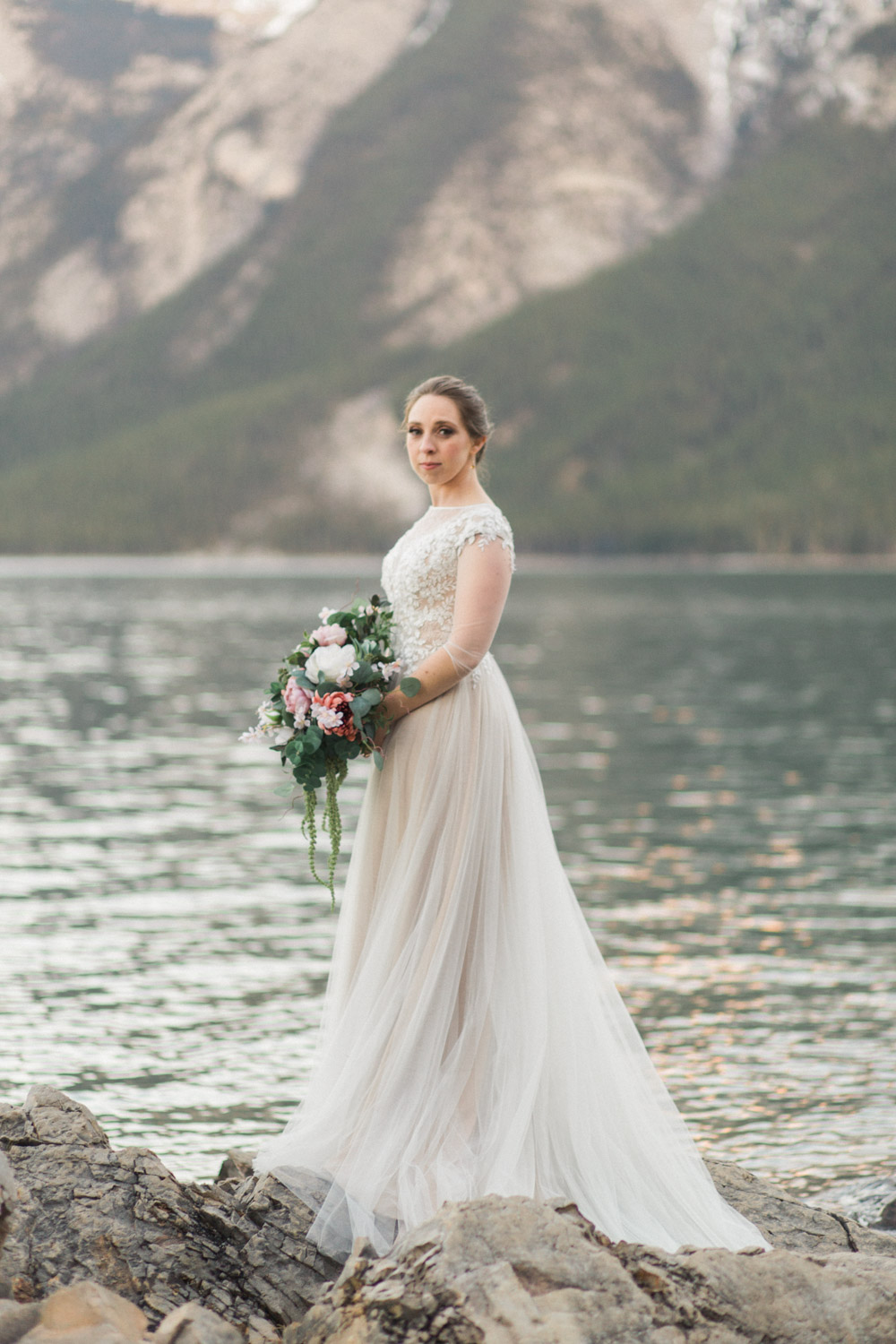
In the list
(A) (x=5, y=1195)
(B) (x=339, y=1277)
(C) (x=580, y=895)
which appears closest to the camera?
(A) (x=5, y=1195)

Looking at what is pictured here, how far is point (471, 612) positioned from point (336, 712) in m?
0.67

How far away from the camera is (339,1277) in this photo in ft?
19.0

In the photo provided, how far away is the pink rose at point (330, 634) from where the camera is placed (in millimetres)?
6859

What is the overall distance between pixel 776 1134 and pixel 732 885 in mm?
8585

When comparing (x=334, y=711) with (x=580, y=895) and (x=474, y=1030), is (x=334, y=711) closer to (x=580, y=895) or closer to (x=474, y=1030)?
(x=474, y=1030)

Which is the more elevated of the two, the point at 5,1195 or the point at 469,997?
the point at 469,997

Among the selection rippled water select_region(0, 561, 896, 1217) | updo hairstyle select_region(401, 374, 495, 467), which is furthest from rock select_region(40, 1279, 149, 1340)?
rippled water select_region(0, 561, 896, 1217)

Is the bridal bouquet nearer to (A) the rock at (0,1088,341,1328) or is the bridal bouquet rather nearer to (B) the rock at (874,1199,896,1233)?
(A) the rock at (0,1088,341,1328)

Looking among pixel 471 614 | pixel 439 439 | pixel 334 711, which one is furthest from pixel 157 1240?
pixel 439 439

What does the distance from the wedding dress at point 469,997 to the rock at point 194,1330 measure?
88cm

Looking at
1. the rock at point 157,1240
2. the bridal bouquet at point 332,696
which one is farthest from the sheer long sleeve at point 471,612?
the rock at point 157,1240

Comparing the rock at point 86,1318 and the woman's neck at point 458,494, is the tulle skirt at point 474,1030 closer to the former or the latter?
the woman's neck at point 458,494

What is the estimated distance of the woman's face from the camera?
267 inches

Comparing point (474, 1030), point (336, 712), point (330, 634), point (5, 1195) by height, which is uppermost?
point (330, 634)
